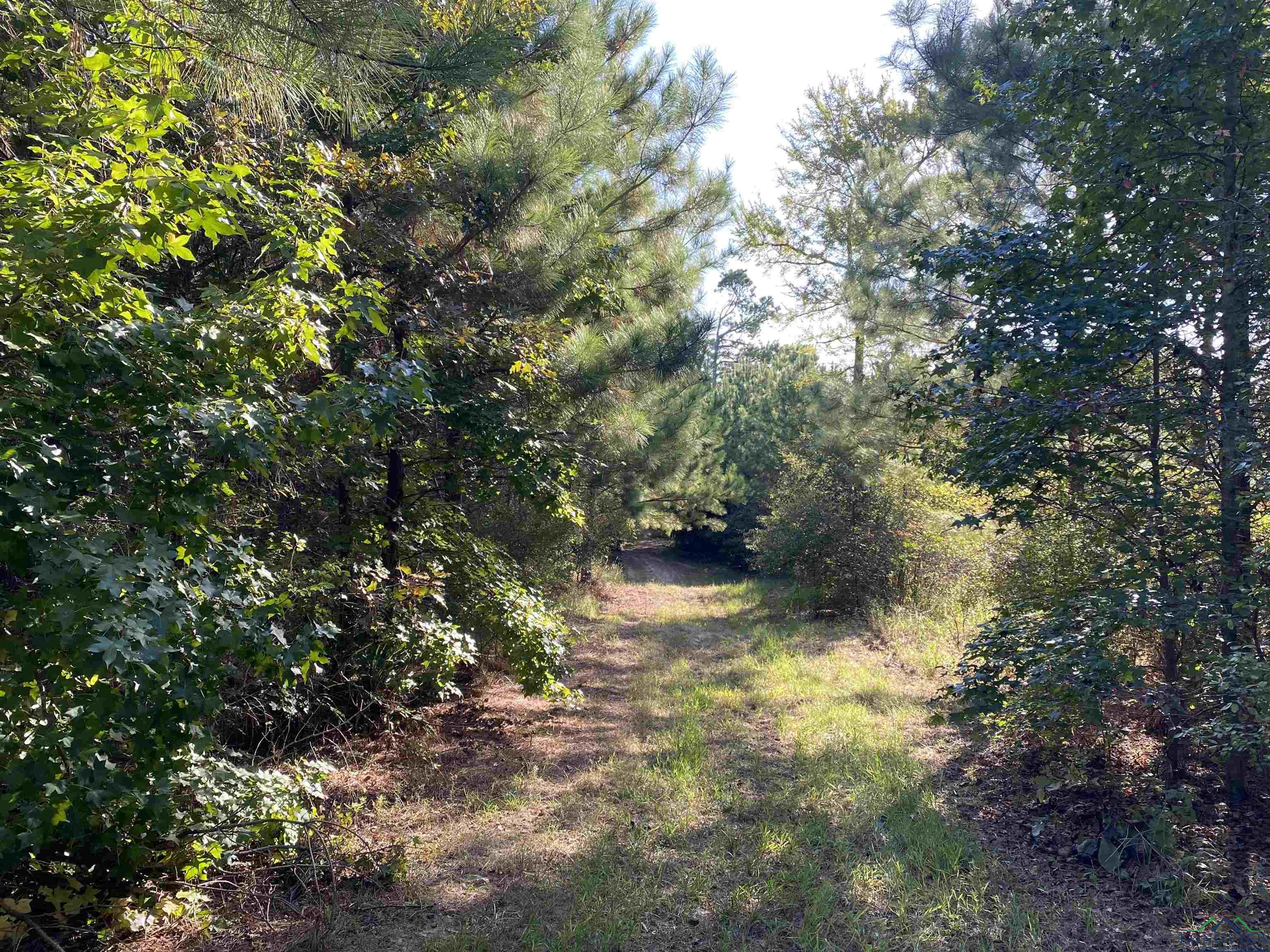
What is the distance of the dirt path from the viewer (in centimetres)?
361

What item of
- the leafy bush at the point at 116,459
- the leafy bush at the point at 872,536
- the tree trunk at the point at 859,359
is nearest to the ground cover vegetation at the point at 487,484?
the leafy bush at the point at 116,459

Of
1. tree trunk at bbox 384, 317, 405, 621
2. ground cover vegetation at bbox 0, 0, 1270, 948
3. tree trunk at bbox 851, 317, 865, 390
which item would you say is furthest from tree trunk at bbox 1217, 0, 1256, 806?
tree trunk at bbox 851, 317, 865, 390

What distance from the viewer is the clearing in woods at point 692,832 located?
3625 millimetres

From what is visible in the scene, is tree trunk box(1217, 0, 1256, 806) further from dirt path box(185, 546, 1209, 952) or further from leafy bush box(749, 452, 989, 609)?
leafy bush box(749, 452, 989, 609)

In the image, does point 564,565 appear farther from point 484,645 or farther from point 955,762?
point 955,762

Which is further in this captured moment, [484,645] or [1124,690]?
[484,645]

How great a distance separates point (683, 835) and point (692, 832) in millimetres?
75

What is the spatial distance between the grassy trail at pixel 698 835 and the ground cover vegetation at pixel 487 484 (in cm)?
4

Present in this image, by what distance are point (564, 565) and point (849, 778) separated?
293 inches

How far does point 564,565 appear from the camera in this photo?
1229 centimetres

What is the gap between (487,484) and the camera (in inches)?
235

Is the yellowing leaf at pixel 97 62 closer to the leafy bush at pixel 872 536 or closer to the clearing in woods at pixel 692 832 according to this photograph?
the clearing in woods at pixel 692 832

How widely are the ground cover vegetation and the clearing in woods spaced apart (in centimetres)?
4

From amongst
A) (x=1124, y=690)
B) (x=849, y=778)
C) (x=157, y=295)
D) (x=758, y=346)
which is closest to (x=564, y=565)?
(x=849, y=778)
